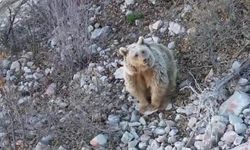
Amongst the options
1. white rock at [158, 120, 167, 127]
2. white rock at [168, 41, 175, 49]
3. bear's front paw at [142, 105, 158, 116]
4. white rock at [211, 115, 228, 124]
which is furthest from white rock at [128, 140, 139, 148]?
white rock at [168, 41, 175, 49]

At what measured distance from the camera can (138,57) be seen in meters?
5.98

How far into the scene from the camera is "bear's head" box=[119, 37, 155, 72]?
599cm

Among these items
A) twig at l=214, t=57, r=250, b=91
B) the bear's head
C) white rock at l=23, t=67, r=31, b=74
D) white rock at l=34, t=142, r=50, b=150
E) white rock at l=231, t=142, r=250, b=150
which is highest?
white rock at l=23, t=67, r=31, b=74

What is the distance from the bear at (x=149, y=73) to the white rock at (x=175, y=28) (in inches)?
24.5

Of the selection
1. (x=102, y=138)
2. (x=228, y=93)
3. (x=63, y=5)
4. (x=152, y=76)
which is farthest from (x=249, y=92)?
(x=63, y=5)

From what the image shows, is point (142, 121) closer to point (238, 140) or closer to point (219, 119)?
point (219, 119)

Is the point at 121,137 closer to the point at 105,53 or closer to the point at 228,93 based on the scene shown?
the point at 228,93

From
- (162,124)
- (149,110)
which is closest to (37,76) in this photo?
(149,110)

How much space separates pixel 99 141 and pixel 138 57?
0.85 meters

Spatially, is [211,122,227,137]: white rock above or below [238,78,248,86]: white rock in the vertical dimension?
below

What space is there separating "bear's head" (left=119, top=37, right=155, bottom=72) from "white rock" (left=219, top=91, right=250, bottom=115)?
0.79m

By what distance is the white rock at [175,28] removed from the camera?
23.1ft

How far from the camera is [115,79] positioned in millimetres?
6906

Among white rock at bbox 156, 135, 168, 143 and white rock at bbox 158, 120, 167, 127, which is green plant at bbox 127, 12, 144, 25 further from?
white rock at bbox 156, 135, 168, 143
